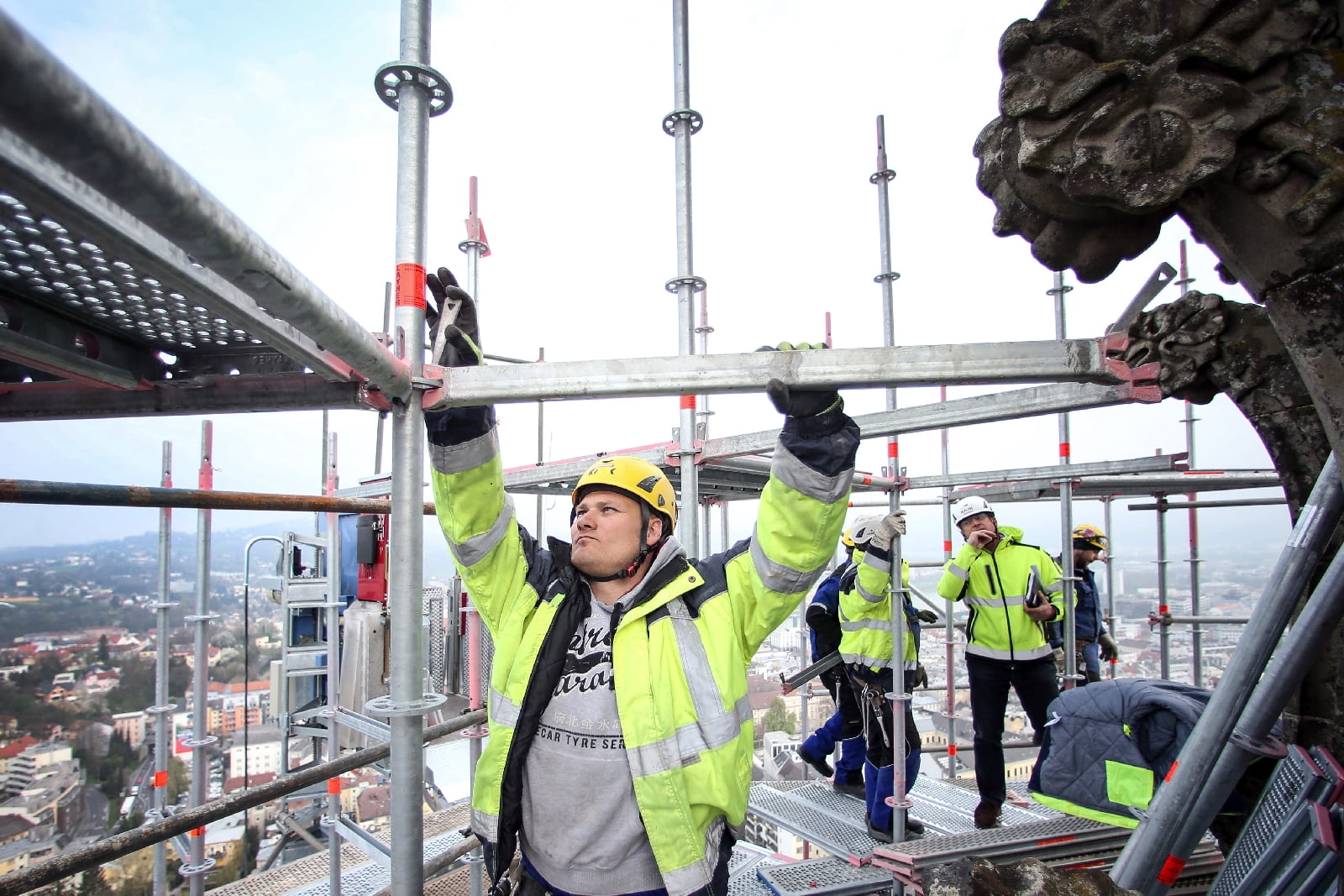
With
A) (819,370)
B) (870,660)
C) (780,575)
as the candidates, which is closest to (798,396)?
(819,370)

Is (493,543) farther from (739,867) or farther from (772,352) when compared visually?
(739,867)

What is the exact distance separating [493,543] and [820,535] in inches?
41.0

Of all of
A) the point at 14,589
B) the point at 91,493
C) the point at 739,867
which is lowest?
the point at 739,867

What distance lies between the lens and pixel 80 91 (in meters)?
0.63

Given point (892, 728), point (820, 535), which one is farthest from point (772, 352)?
point (892, 728)

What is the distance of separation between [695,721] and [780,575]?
1.65 feet

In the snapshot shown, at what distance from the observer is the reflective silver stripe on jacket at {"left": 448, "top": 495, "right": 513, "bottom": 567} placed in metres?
2.13

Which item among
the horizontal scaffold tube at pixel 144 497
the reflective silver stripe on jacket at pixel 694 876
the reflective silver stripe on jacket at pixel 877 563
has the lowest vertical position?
the reflective silver stripe on jacket at pixel 694 876

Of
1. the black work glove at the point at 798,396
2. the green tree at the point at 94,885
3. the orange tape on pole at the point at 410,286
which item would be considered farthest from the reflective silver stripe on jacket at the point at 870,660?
the green tree at the point at 94,885

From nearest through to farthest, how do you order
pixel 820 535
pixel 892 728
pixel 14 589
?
pixel 820 535 → pixel 14 589 → pixel 892 728

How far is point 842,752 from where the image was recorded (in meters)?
5.39

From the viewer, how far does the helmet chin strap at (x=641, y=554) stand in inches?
88.4

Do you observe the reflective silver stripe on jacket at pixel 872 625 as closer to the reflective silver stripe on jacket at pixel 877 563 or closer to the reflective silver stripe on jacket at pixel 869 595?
the reflective silver stripe on jacket at pixel 869 595

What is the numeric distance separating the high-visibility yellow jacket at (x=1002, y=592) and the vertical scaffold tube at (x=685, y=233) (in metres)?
2.19
